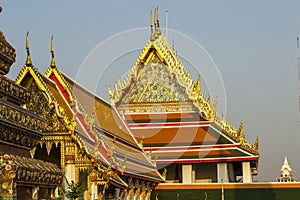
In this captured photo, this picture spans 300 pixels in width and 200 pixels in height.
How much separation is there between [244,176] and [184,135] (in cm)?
206

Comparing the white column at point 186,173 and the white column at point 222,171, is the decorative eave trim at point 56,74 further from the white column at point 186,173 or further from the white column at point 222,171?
the white column at point 222,171

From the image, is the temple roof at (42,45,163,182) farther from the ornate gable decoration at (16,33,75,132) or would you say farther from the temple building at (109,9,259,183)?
the temple building at (109,9,259,183)

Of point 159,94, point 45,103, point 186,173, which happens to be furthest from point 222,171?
point 45,103

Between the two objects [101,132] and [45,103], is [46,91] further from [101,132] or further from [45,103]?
[101,132]

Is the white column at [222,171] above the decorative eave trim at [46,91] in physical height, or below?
below

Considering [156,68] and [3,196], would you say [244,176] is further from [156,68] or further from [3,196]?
[3,196]

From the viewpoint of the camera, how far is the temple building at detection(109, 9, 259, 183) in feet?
57.2

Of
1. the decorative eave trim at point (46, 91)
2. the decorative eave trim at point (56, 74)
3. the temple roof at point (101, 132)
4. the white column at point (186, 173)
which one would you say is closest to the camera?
the decorative eave trim at point (46, 91)

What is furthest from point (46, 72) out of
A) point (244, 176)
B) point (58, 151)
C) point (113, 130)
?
point (244, 176)

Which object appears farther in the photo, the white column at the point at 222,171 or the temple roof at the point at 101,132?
the white column at the point at 222,171

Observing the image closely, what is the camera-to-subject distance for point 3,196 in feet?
9.23

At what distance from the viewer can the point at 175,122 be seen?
59.0 feet

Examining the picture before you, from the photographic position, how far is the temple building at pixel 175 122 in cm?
Answer: 1742

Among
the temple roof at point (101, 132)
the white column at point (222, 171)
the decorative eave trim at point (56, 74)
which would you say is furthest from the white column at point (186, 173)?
the decorative eave trim at point (56, 74)
